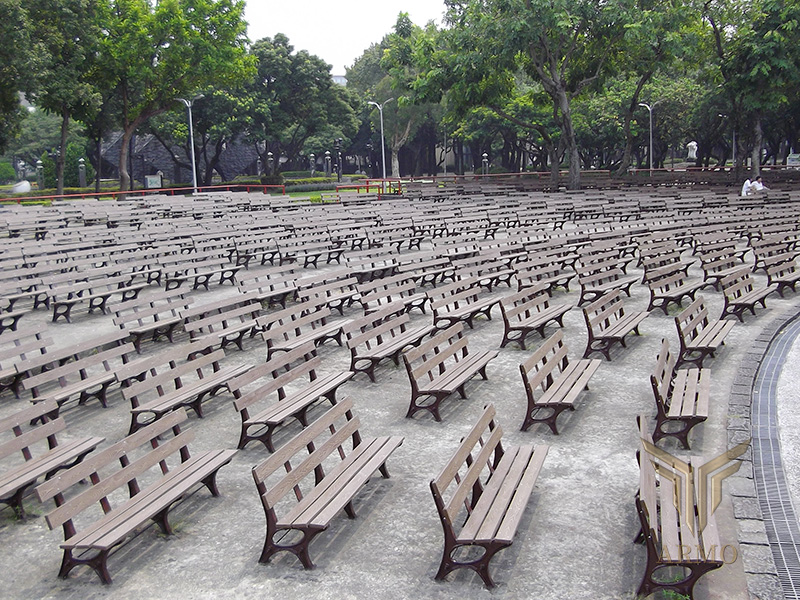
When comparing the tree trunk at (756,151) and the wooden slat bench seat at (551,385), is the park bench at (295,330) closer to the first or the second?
the wooden slat bench seat at (551,385)

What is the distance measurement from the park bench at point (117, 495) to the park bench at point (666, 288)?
7.86 metres

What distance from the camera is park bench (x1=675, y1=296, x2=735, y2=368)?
8.84 metres

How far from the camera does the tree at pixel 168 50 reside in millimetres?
40781

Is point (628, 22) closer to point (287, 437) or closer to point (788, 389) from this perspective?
point (788, 389)

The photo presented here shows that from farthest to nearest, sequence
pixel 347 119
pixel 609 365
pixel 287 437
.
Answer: pixel 347 119
pixel 609 365
pixel 287 437

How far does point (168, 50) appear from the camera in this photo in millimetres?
41562

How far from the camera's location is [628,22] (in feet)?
111

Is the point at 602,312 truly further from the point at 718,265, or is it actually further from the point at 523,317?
the point at 718,265

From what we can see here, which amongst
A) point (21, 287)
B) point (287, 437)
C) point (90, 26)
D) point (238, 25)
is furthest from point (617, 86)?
point (287, 437)

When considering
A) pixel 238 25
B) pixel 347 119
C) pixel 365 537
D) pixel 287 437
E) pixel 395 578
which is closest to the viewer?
pixel 395 578

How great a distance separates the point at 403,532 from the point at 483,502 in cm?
64

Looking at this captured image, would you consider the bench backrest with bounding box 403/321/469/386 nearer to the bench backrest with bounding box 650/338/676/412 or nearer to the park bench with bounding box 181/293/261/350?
the bench backrest with bounding box 650/338/676/412

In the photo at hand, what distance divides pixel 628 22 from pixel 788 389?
96.6ft

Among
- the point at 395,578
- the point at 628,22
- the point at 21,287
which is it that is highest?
the point at 628,22
